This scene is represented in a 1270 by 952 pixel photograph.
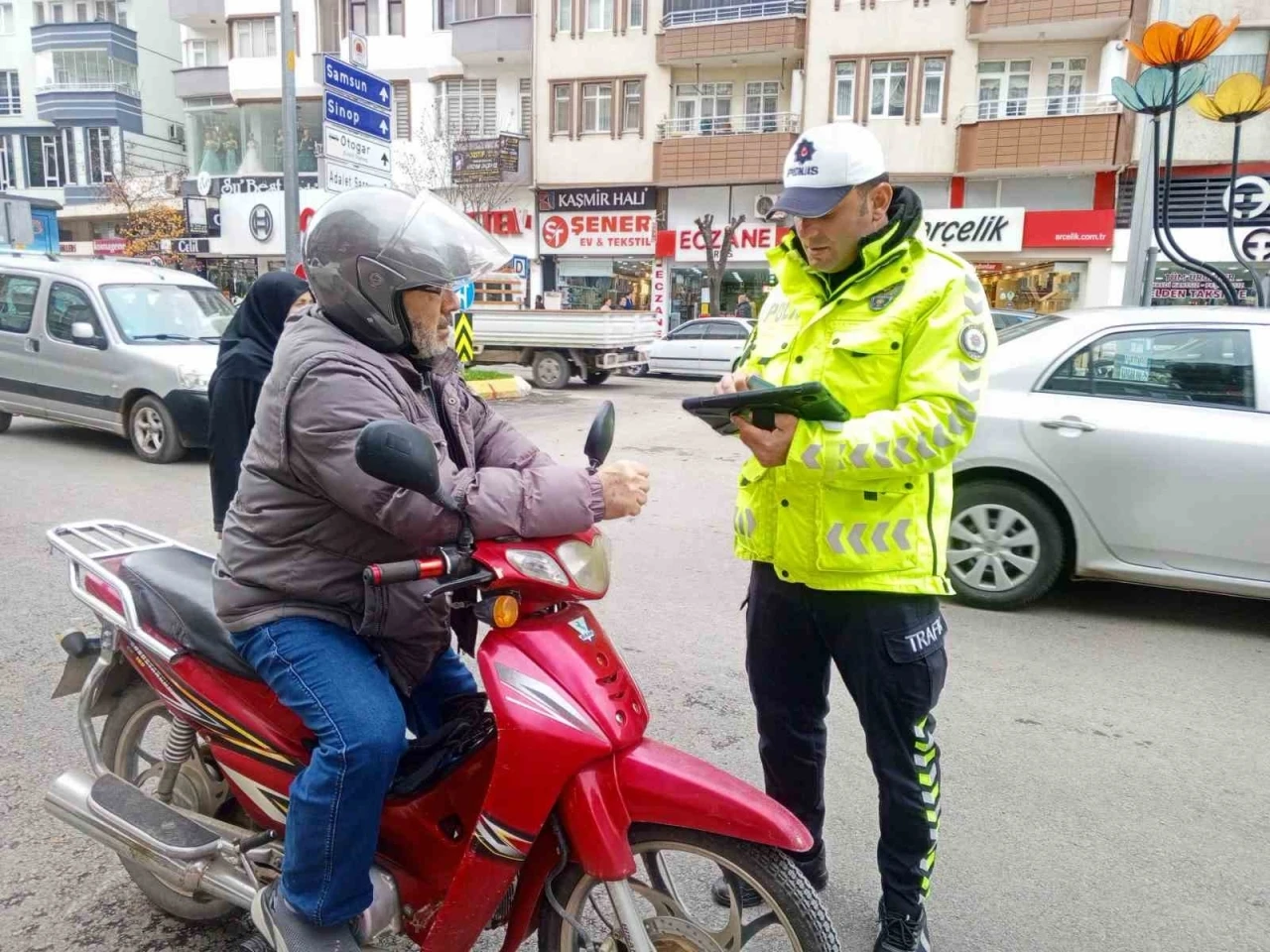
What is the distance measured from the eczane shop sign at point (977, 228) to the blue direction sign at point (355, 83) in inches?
653

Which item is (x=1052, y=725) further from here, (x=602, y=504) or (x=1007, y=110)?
(x=1007, y=110)

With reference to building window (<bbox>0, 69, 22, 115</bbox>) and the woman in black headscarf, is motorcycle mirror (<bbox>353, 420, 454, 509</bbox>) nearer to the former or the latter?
the woman in black headscarf

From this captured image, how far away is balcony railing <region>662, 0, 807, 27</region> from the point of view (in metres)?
25.9

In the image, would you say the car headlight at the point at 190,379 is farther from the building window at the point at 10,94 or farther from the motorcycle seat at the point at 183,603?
the building window at the point at 10,94

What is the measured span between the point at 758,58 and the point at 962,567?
24.8 m

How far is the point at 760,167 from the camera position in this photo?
84.7ft

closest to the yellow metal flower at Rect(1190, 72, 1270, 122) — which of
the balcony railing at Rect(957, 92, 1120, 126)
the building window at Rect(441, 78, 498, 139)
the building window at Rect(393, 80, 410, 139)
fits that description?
the balcony railing at Rect(957, 92, 1120, 126)

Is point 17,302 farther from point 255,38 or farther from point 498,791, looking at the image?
point 255,38

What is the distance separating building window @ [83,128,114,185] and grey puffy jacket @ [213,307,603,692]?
45.2m

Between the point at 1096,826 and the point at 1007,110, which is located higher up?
the point at 1007,110

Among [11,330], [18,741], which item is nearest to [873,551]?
[18,741]

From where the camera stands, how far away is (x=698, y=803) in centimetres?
183

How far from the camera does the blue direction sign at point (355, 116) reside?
1009 cm

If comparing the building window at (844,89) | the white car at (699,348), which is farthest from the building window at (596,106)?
the white car at (699,348)
